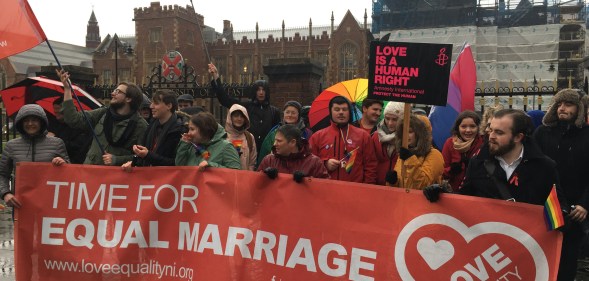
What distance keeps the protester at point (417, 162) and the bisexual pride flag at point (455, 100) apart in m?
1.65

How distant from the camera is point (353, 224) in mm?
3559

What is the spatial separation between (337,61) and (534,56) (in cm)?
3357

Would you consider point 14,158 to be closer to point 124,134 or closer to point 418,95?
point 124,134

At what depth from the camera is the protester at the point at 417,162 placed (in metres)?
3.89

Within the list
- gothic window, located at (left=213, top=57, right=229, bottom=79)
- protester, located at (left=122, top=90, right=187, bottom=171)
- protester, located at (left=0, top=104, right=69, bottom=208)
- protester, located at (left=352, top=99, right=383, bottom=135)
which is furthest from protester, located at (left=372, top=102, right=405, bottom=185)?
gothic window, located at (left=213, top=57, right=229, bottom=79)

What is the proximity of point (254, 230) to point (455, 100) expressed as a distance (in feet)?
9.88

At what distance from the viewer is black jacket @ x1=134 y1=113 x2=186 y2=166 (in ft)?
14.5

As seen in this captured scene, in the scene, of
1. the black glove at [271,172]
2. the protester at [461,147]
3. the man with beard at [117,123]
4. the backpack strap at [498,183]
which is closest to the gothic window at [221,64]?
the man with beard at [117,123]

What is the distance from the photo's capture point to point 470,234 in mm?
3250

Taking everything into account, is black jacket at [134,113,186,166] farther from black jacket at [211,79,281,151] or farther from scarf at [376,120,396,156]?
black jacket at [211,79,281,151]

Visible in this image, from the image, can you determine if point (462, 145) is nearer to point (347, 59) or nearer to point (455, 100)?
point (455, 100)

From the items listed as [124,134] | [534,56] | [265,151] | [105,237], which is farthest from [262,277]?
[534,56]

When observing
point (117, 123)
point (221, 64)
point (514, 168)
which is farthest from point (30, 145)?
point (221, 64)

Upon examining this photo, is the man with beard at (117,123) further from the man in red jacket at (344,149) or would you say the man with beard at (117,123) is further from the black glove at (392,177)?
the black glove at (392,177)
